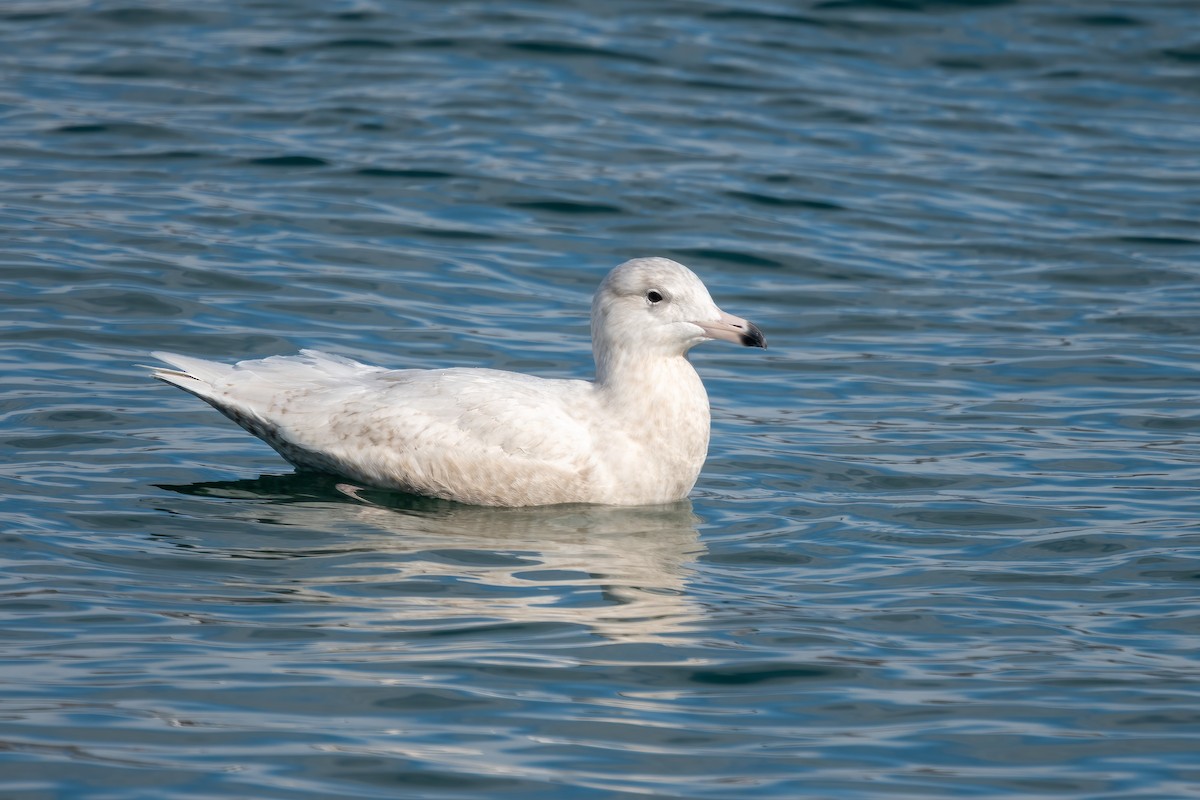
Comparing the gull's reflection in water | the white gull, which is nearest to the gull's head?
the white gull

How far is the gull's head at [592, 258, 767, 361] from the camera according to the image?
863 cm

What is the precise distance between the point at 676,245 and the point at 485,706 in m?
8.45

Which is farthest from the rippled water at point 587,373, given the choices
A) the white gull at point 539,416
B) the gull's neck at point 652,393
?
the gull's neck at point 652,393

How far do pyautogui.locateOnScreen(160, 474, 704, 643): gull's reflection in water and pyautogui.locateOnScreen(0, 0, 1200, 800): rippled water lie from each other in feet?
0.11

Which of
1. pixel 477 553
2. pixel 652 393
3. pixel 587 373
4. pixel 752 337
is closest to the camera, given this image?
pixel 477 553

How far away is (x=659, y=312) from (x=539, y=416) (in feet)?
2.62

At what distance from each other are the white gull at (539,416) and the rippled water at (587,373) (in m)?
0.20

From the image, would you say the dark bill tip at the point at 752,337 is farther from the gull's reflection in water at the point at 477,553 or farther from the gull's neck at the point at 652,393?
the gull's reflection in water at the point at 477,553

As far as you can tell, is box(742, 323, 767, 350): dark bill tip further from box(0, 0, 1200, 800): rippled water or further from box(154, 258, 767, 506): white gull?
box(0, 0, 1200, 800): rippled water

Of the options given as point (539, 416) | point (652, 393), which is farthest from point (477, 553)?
point (652, 393)

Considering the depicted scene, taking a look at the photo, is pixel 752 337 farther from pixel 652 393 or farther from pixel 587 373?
pixel 587 373

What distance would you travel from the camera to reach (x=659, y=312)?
8703 millimetres

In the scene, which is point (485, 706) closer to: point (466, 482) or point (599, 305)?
point (466, 482)

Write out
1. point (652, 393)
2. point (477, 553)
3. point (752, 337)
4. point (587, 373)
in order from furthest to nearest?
point (587, 373) < point (652, 393) < point (752, 337) < point (477, 553)
